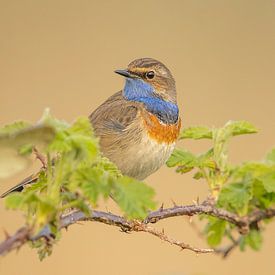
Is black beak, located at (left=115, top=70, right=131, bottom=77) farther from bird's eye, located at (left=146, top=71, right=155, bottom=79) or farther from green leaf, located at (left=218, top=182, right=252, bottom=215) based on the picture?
green leaf, located at (left=218, top=182, right=252, bottom=215)

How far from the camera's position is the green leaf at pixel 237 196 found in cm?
200

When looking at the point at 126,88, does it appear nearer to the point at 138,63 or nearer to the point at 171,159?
the point at 138,63

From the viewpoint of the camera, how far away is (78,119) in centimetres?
177

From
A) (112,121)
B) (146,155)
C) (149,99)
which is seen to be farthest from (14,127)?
(149,99)

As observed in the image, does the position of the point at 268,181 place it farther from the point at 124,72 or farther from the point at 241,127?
the point at 124,72

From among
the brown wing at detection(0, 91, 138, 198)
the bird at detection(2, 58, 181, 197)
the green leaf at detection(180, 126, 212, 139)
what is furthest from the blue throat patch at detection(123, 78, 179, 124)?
the green leaf at detection(180, 126, 212, 139)

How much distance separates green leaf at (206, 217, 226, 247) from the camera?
2173mm

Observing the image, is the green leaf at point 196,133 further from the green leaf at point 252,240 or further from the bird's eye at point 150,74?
the bird's eye at point 150,74

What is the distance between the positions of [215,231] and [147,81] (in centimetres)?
314

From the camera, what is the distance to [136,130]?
474cm

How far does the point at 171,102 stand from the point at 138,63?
347 mm

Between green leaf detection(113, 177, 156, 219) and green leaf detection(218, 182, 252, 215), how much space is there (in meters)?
0.34


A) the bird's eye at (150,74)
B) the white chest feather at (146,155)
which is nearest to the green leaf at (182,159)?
the white chest feather at (146,155)

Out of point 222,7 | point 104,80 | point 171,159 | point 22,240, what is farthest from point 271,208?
point 222,7
